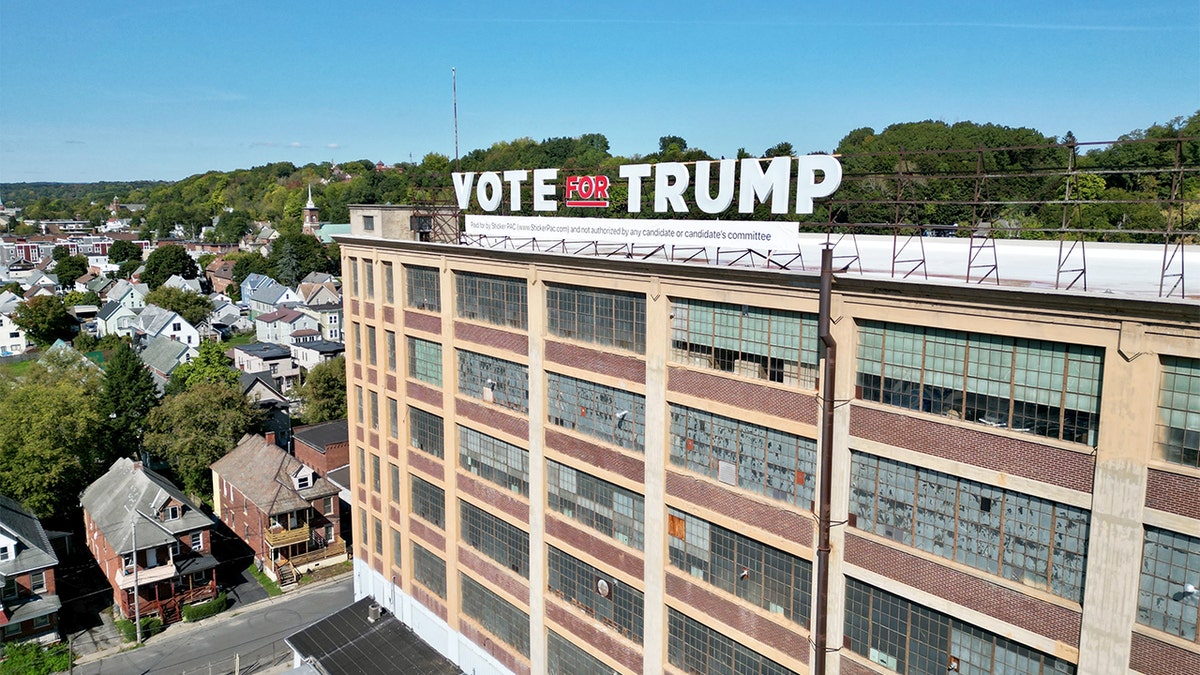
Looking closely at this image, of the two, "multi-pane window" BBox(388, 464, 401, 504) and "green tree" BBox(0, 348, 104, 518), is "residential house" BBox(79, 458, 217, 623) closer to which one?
"green tree" BBox(0, 348, 104, 518)

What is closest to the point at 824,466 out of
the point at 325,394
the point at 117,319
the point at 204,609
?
the point at 204,609

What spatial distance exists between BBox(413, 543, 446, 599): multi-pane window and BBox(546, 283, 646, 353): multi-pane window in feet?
60.3

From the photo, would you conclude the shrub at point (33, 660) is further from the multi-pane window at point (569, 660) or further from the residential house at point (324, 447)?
the multi-pane window at point (569, 660)

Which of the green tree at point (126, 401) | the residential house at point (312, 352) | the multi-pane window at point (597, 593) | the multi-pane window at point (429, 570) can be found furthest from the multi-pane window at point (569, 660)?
the residential house at point (312, 352)

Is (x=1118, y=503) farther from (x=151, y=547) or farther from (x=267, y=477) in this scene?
(x=267, y=477)

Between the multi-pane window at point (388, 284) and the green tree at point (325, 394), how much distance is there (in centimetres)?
5500

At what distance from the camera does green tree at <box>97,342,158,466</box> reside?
89.5 m

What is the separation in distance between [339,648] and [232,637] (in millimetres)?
17680

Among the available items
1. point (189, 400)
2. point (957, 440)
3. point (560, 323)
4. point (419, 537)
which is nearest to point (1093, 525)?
point (957, 440)

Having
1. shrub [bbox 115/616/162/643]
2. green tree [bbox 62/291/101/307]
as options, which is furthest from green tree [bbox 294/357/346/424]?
green tree [bbox 62/291/101/307]

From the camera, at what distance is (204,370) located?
110 m

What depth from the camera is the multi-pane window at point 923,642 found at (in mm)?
21906

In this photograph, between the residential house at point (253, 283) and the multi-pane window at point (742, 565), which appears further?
the residential house at point (253, 283)

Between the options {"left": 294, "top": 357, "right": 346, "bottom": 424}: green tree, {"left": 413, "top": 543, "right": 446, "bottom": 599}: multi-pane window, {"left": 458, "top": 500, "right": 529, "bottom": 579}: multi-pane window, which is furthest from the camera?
{"left": 294, "top": 357, "right": 346, "bottom": 424}: green tree
